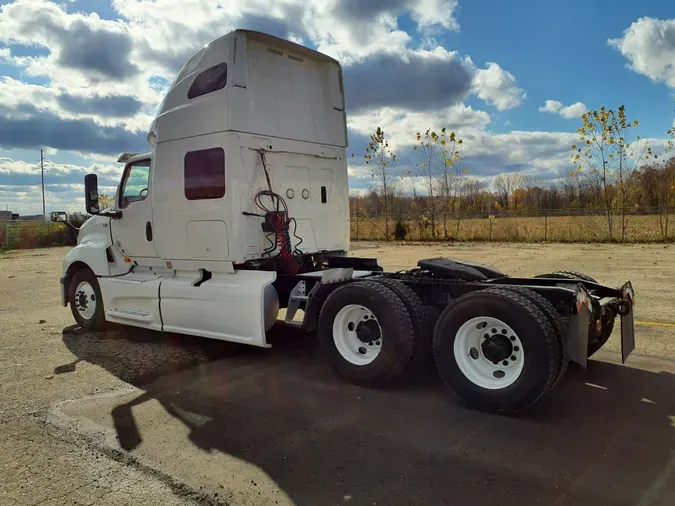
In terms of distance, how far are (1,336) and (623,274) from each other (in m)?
13.1

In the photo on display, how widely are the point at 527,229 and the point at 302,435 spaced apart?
25.3 metres

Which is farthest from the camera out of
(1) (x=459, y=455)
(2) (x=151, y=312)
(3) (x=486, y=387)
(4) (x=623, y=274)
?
(4) (x=623, y=274)

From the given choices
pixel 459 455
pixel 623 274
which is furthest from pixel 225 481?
pixel 623 274

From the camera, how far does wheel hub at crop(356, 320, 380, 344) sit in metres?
5.15

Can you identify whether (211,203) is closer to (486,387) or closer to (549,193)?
(486,387)

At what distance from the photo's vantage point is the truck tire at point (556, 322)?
4129 millimetres

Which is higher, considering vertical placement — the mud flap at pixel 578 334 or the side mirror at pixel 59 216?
the side mirror at pixel 59 216

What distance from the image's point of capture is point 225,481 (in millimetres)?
3426

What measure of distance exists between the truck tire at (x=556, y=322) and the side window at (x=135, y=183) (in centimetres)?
528

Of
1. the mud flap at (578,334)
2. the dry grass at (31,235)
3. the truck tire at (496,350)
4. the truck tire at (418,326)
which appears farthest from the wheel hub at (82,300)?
the dry grass at (31,235)

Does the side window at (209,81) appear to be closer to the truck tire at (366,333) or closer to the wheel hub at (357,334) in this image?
the truck tire at (366,333)

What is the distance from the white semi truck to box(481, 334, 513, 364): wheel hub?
1 centimetres

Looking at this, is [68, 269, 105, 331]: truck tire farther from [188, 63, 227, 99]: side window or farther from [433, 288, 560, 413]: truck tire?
[433, 288, 560, 413]: truck tire

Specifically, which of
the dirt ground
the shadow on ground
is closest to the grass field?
the dirt ground
